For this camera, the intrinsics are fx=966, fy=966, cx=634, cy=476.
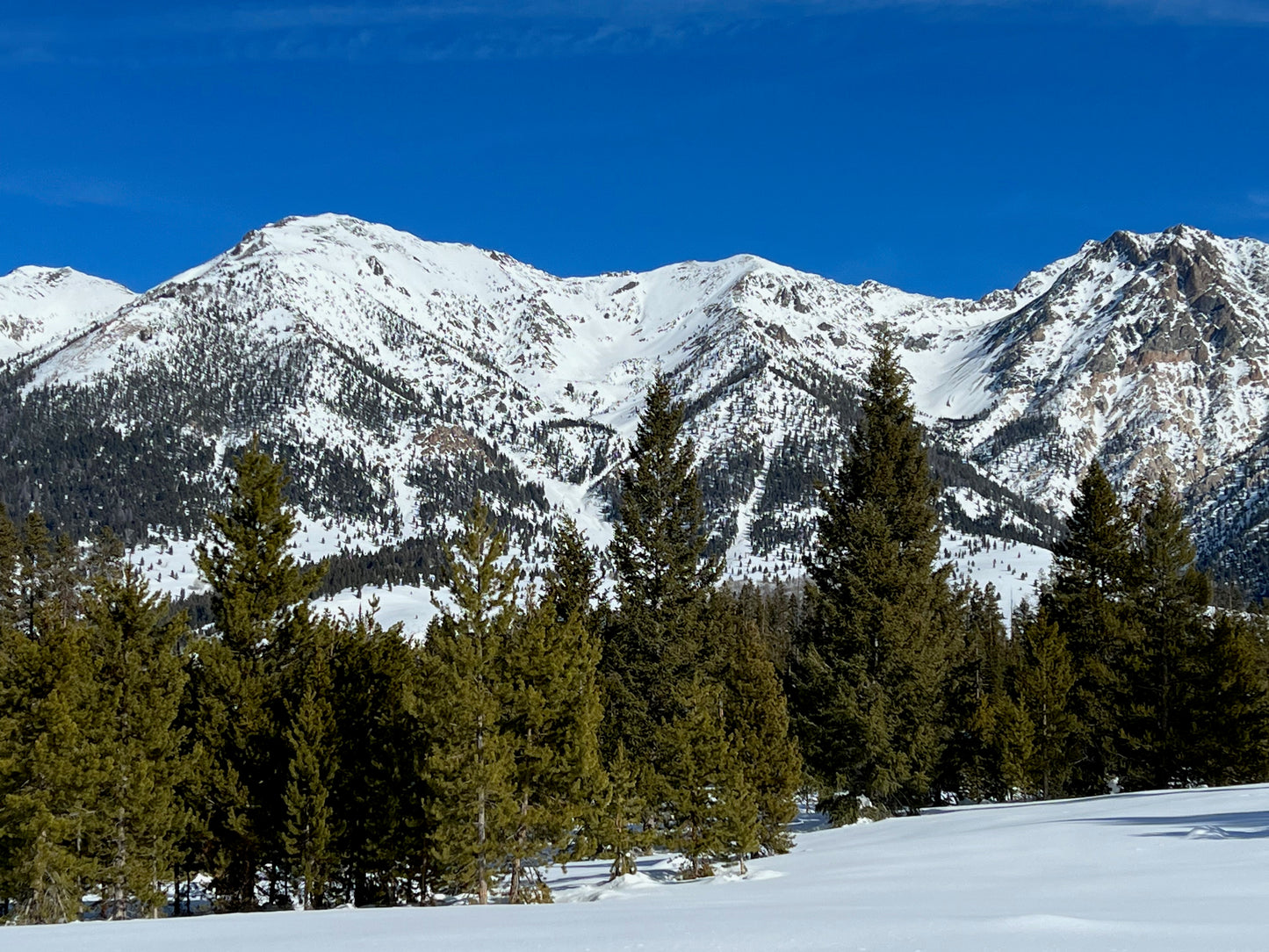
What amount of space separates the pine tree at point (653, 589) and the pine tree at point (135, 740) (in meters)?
13.6

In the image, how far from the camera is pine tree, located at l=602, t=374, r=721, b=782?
33375mm

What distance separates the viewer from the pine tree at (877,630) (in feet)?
102

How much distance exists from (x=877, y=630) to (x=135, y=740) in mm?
22244

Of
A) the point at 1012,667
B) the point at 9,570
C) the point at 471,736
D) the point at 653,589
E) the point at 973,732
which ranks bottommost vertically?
the point at 973,732

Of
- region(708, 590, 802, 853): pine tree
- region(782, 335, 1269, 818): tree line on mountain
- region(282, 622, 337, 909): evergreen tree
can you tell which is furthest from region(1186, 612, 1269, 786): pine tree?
region(282, 622, 337, 909): evergreen tree

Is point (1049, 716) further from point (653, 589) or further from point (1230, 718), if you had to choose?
point (653, 589)

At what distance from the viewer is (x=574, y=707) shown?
81.3 feet

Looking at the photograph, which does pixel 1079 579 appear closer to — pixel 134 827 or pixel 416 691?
pixel 416 691

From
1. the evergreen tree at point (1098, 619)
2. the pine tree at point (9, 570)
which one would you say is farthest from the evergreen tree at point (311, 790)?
the pine tree at point (9, 570)

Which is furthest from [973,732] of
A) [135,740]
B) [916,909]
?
[135,740]

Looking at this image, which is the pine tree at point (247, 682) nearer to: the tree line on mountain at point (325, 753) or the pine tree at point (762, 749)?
the tree line on mountain at point (325, 753)

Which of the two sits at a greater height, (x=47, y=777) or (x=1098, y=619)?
(x=1098, y=619)

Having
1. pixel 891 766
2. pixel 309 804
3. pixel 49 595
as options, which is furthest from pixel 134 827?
pixel 49 595

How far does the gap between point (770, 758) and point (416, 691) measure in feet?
32.4
